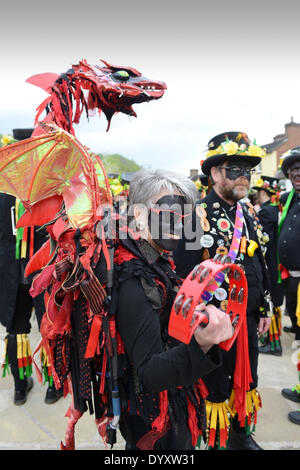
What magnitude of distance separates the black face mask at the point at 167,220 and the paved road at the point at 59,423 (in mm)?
1845

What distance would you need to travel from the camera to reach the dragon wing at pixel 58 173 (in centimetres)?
136

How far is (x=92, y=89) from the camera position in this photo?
5.26ft

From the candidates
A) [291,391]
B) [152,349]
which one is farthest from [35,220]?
[291,391]

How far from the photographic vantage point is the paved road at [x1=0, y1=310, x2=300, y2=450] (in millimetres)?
2395

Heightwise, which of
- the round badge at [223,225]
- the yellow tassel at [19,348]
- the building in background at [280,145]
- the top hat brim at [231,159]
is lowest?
the yellow tassel at [19,348]

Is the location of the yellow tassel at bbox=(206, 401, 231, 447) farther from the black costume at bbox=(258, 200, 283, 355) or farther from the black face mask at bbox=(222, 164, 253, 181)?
the black costume at bbox=(258, 200, 283, 355)

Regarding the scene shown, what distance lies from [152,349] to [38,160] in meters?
0.94

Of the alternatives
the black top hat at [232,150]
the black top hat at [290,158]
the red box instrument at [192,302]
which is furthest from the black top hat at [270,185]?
the red box instrument at [192,302]

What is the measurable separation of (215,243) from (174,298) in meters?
0.87

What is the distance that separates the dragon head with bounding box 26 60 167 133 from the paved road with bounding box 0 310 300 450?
227 centimetres

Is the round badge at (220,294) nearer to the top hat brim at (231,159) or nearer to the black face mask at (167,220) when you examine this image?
the black face mask at (167,220)

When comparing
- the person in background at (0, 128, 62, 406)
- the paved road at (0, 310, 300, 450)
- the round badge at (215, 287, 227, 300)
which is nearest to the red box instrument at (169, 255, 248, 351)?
the round badge at (215, 287, 227, 300)

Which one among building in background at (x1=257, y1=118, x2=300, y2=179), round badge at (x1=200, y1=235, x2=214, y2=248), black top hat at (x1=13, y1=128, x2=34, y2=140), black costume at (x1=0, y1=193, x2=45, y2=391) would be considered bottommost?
black costume at (x1=0, y1=193, x2=45, y2=391)

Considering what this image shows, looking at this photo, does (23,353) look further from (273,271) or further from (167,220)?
(273,271)
